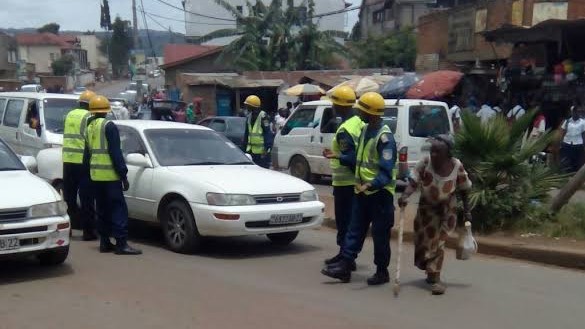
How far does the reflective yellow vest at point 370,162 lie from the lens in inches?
278

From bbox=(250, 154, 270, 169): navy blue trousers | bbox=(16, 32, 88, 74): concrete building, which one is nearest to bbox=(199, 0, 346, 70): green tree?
bbox=(250, 154, 270, 169): navy blue trousers

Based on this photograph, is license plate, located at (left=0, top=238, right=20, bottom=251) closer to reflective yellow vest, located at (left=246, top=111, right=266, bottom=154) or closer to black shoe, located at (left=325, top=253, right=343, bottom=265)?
black shoe, located at (left=325, top=253, right=343, bottom=265)

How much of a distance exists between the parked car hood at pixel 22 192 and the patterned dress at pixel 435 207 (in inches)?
134

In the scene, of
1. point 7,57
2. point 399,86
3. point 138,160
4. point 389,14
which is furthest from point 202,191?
point 7,57

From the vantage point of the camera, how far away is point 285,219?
8.55 m

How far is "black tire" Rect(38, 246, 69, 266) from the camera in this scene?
298 inches

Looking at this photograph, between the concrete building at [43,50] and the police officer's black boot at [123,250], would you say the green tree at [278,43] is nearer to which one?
the police officer's black boot at [123,250]

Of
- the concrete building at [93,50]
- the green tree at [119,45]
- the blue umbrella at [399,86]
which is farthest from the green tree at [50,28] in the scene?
the blue umbrella at [399,86]

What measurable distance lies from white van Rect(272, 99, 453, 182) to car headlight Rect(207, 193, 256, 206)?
5.11 m

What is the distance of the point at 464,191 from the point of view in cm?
708

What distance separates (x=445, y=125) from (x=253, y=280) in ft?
26.1

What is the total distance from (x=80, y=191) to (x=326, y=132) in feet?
22.6

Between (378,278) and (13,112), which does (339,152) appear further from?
(13,112)

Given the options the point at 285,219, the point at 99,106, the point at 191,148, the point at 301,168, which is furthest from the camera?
the point at 301,168
